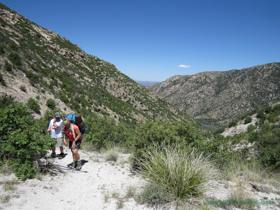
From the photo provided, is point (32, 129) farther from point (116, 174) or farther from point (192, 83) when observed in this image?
point (192, 83)

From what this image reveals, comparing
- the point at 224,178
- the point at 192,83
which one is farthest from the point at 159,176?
the point at 192,83

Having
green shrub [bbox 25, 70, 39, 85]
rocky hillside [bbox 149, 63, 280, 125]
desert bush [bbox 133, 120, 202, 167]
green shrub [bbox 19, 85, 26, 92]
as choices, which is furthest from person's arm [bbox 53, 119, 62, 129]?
rocky hillside [bbox 149, 63, 280, 125]

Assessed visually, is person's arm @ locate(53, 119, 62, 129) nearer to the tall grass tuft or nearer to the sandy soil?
the sandy soil

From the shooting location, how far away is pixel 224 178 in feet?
15.1

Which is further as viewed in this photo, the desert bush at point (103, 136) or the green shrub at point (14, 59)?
the green shrub at point (14, 59)

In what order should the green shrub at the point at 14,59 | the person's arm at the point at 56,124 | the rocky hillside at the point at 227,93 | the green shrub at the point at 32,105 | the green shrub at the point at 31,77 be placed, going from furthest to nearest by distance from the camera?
1. the rocky hillside at the point at 227,93
2. the green shrub at the point at 31,77
3. the green shrub at the point at 14,59
4. the green shrub at the point at 32,105
5. the person's arm at the point at 56,124

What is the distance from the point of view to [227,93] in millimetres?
88625

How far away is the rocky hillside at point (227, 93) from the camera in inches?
2891

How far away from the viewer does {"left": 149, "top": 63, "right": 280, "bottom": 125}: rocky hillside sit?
73438 millimetres

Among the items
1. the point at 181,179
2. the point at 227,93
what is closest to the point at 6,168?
the point at 181,179

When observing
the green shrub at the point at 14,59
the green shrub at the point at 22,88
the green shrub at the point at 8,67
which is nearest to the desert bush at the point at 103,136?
the green shrub at the point at 22,88

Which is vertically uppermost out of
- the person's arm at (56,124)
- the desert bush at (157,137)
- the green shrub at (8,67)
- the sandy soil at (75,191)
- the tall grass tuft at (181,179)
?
the green shrub at (8,67)

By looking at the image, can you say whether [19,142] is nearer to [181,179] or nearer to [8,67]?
[181,179]

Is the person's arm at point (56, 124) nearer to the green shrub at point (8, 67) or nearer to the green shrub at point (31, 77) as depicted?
the green shrub at point (8, 67)
